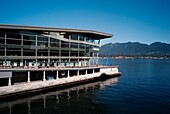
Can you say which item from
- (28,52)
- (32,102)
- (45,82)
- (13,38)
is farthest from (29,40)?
(32,102)

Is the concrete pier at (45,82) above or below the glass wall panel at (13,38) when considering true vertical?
below

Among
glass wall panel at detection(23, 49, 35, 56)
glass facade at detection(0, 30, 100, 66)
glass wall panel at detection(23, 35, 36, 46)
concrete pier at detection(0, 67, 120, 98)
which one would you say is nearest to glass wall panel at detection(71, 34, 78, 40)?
glass facade at detection(0, 30, 100, 66)

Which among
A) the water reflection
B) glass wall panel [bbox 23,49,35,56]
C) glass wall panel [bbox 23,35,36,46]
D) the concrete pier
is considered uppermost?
glass wall panel [bbox 23,35,36,46]

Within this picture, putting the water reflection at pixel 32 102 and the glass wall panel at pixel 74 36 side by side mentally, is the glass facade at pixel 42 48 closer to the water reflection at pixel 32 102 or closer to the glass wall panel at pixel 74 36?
the glass wall panel at pixel 74 36

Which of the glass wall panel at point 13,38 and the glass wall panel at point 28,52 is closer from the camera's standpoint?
the glass wall panel at point 13,38

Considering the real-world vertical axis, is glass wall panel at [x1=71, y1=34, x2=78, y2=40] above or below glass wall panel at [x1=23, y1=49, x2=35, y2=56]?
above

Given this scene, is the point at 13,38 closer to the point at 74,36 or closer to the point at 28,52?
the point at 28,52

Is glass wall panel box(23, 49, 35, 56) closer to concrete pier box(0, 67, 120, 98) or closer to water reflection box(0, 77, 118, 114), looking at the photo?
concrete pier box(0, 67, 120, 98)

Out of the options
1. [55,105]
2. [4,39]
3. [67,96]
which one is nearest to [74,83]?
[67,96]

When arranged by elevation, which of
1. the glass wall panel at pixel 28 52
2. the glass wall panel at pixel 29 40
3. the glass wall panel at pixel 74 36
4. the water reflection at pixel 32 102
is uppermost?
the glass wall panel at pixel 74 36

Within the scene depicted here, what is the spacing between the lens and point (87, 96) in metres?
41.6

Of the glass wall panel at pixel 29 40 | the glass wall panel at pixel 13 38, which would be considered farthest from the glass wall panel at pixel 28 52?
the glass wall panel at pixel 13 38

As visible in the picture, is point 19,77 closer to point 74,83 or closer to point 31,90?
point 31,90

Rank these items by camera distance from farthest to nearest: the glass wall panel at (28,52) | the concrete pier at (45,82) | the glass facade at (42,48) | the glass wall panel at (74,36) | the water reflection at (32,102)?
the glass wall panel at (74,36) → the glass wall panel at (28,52) → the glass facade at (42,48) → the concrete pier at (45,82) → the water reflection at (32,102)
